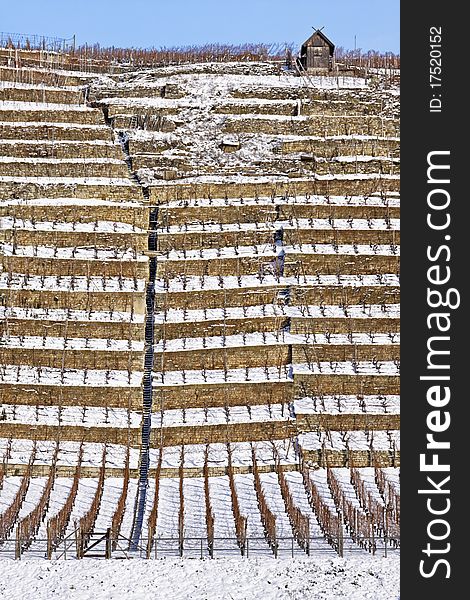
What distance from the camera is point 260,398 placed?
117 ft

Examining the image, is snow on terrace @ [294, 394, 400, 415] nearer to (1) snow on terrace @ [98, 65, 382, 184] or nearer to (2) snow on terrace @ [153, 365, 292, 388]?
(2) snow on terrace @ [153, 365, 292, 388]

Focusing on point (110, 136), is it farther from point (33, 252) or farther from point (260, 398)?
point (260, 398)

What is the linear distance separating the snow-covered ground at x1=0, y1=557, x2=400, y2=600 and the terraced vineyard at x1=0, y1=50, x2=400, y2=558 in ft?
3.85

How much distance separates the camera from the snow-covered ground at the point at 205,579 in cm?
2270

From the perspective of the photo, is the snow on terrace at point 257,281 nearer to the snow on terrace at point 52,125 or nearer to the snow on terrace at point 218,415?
the snow on terrace at point 218,415

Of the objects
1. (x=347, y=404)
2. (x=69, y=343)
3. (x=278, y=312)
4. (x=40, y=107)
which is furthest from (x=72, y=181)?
(x=347, y=404)

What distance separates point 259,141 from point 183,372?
18085mm

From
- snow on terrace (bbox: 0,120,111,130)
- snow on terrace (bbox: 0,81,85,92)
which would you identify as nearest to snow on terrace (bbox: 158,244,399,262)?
snow on terrace (bbox: 0,120,111,130)

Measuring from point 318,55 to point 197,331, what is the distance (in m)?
28.0

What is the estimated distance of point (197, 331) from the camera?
37.7 m

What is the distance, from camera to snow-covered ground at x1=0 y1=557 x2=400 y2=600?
22703 millimetres

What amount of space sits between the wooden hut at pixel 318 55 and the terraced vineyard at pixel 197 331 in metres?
7.80

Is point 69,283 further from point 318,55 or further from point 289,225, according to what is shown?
point 318,55

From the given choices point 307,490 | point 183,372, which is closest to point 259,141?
point 183,372
